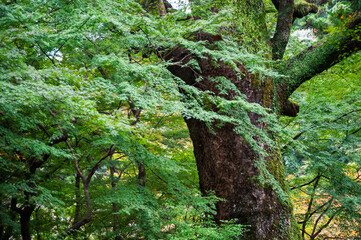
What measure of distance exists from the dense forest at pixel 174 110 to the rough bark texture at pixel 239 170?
0.02 metres

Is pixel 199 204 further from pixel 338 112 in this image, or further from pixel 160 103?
pixel 338 112

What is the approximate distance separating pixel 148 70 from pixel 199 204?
79.0 inches

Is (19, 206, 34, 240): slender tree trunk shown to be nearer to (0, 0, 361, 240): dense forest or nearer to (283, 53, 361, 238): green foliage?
(0, 0, 361, 240): dense forest

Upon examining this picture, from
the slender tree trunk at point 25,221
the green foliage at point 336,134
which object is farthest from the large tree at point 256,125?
the slender tree trunk at point 25,221

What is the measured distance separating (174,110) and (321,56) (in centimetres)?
331

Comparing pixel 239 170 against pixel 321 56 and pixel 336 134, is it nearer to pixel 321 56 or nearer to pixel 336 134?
pixel 321 56

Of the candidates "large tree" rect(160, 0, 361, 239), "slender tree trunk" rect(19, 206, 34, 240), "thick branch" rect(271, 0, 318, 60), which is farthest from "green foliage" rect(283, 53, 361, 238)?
"slender tree trunk" rect(19, 206, 34, 240)

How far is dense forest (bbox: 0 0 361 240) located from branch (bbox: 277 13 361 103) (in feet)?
0.07

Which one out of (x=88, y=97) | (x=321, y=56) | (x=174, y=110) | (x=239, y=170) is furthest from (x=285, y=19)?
(x=88, y=97)

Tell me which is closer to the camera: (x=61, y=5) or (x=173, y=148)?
(x=61, y=5)

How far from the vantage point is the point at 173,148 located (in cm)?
614

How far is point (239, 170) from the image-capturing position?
13.5ft

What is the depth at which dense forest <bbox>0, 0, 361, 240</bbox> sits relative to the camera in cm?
297

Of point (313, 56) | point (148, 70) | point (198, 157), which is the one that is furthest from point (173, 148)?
point (313, 56)
